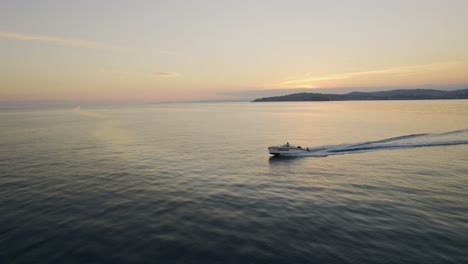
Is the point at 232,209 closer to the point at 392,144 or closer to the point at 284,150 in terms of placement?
the point at 284,150

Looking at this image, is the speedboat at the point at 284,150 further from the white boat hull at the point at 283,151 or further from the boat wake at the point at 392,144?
the boat wake at the point at 392,144

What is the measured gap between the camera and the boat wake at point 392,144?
57.7 metres

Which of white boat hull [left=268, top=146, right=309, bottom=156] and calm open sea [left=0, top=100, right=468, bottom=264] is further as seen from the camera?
white boat hull [left=268, top=146, right=309, bottom=156]

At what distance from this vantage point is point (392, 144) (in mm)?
61656

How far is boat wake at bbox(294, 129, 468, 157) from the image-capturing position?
57719mm

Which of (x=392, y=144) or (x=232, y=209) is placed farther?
(x=392, y=144)

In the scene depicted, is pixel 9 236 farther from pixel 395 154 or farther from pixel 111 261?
pixel 395 154

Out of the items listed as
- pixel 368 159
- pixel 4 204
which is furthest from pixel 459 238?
pixel 4 204

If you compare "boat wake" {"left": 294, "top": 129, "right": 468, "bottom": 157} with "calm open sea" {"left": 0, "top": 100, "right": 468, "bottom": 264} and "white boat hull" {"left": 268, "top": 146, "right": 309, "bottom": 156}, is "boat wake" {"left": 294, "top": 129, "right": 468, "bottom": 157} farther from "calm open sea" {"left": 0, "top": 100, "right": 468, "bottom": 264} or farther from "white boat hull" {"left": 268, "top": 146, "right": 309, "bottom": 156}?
"calm open sea" {"left": 0, "top": 100, "right": 468, "bottom": 264}

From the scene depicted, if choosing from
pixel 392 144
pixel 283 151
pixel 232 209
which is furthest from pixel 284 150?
pixel 232 209

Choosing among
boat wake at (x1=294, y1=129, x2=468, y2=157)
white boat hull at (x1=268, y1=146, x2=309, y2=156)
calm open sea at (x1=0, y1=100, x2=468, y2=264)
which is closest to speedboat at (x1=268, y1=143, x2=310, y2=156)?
white boat hull at (x1=268, y1=146, x2=309, y2=156)

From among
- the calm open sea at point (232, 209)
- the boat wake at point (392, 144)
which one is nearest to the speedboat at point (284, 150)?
the boat wake at point (392, 144)

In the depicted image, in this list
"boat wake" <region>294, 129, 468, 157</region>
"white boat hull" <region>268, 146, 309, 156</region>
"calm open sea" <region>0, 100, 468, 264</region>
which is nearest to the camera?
"calm open sea" <region>0, 100, 468, 264</region>

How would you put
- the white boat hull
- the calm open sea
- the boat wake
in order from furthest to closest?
the boat wake, the white boat hull, the calm open sea
